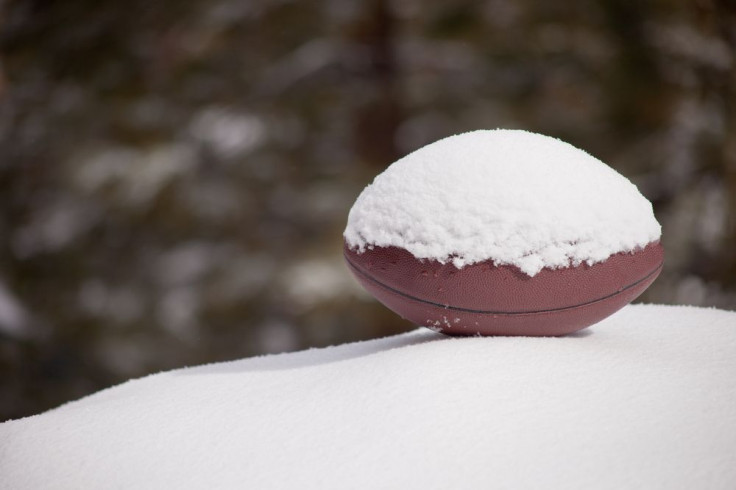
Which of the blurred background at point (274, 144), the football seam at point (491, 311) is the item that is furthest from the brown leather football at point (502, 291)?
the blurred background at point (274, 144)

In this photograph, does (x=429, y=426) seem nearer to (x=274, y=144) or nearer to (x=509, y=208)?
(x=509, y=208)

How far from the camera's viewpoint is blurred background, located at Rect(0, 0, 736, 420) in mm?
3025

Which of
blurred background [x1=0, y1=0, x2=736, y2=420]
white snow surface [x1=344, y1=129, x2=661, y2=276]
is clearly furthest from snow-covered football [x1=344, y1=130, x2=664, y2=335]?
blurred background [x1=0, y1=0, x2=736, y2=420]

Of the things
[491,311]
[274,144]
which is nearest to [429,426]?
[491,311]

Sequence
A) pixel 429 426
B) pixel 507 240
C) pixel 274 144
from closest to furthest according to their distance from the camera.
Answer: pixel 429 426 → pixel 507 240 → pixel 274 144

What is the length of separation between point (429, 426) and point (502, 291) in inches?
12.7

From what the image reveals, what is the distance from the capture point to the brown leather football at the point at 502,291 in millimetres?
1181

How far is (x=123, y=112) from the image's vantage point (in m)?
3.13

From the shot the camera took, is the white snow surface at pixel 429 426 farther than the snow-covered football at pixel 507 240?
No

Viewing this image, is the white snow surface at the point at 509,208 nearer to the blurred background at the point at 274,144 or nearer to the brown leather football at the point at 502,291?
the brown leather football at the point at 502,291

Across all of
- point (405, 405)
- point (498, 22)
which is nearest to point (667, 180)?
point (498, 22)

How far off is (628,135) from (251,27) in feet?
5.47

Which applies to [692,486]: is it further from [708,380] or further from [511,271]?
[511,271]

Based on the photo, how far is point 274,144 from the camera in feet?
10.2
